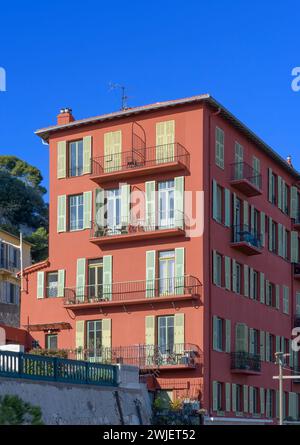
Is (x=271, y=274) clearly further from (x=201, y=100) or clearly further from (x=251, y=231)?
(x=201, y=100)

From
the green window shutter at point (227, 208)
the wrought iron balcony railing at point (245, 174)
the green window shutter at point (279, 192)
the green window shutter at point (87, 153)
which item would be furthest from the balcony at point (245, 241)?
the green window shutter at point (87, 153)

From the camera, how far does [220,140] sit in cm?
4859

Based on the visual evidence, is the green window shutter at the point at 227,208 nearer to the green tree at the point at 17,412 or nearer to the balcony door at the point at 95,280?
the balcony door at the point at 95,280

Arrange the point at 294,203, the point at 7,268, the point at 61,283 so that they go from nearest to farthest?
the point at 61,283
the point at 294,203
the point at 7,268

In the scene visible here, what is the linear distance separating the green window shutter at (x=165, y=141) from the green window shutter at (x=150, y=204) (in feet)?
4.60

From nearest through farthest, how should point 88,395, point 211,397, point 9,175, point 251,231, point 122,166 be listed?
1. point 88,395
2. point 211,397
3. point 122,166
4. point 251,231
5. point 9,175

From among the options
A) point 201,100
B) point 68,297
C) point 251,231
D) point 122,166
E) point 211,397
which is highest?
point 201,100

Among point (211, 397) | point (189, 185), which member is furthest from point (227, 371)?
point (189, 185)

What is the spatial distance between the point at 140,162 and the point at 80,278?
7.10 metres

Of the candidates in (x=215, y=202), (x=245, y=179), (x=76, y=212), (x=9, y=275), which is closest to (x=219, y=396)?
(x=215, y=202)

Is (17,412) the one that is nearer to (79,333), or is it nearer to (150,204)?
(79,333)

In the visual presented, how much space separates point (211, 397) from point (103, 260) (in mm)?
9437

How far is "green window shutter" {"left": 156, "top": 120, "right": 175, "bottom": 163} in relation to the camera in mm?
47031

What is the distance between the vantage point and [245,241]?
49.3m
